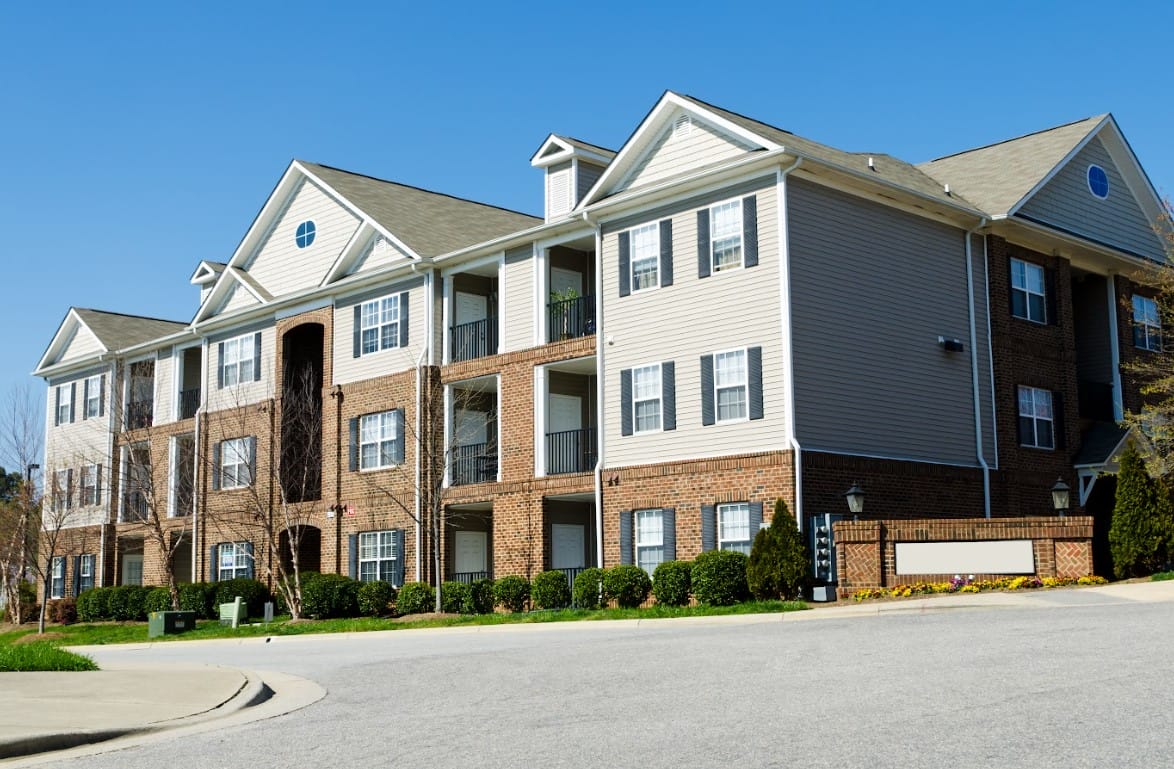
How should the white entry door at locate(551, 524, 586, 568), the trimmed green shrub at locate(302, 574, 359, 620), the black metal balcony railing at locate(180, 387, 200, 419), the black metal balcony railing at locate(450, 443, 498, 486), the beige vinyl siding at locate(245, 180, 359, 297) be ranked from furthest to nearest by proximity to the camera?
the black metal balcony railing at locate(180, 387, 200, 419) → the beige vinyl siding at locate(245, 180, 359, 297) → the black metal balcony railing at locate(450, 443, 498, 486) → the trimmed green shrub at locate(302, 574, 359, 620) → the white entry door at locate(551, 524, 586, 568)

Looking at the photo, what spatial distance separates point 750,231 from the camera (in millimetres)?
28047

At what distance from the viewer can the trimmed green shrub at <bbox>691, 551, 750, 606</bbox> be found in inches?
1022

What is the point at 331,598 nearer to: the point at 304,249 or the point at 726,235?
the point at 304,249

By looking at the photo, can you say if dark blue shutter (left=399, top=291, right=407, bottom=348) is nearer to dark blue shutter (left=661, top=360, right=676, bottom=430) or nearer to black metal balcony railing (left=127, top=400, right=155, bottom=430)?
dark blue shutter (left=661, top=360, right=676, bottom=430)

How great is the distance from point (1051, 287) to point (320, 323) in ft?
64.8

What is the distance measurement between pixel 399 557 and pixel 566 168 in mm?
10834

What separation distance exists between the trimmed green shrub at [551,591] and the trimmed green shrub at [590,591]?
3.48 ft

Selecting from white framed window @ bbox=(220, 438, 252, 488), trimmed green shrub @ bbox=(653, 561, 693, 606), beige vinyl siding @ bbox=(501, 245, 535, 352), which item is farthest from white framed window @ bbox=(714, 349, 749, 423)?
white framed window @ bbox=(220, 438, 252, 488)

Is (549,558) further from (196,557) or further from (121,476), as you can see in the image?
(121,476)

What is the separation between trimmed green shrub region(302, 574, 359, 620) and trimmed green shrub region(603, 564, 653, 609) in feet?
28.3

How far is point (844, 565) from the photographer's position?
82.4 feet

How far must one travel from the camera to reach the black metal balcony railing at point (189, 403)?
44.8 metres

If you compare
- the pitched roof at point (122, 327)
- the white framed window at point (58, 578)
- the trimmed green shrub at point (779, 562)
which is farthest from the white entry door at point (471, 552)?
the white framed window at point (58, 578)

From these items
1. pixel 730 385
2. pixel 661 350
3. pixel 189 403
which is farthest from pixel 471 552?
pixel 189 403
